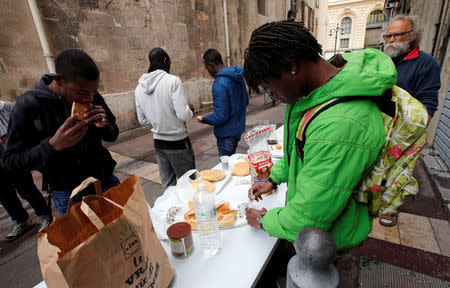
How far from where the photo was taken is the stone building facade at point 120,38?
444cm

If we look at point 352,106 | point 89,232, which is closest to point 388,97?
point 352,106

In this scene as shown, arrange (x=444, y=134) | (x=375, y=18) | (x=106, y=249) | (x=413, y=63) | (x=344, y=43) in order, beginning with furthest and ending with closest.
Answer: (x=344, y=43) < (x=375, y=18) < (x=444, y=134) < (x=413, y=63) < (x=106, y=249)

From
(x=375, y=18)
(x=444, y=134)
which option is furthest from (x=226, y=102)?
(x=375, y=18)

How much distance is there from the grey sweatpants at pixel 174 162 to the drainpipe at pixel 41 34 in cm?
416

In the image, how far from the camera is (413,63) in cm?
234

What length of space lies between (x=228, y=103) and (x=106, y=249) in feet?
7.46

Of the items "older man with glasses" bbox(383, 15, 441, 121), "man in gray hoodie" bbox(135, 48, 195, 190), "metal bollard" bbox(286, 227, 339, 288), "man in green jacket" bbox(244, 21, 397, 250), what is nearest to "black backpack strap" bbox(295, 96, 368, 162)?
"man in green jacket" bbox(244, 21, 397, 250)

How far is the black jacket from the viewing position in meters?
1.36

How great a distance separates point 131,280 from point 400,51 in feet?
10.7

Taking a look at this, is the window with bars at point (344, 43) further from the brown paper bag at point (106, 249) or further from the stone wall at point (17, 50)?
the brown paper bag at point (106, 249)

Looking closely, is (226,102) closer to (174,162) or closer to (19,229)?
(174,162)

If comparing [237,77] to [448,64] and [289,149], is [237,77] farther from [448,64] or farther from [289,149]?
[448,64]

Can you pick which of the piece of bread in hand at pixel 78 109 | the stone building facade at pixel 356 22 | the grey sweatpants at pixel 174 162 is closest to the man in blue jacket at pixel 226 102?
the grey sweatpants at pixel 174 162

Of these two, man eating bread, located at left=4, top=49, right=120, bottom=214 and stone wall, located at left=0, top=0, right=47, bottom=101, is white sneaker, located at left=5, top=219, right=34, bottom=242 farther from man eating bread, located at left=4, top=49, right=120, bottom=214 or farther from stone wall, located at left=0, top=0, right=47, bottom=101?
stone wall, located at left=0, top=0, right=47, bottom=101
